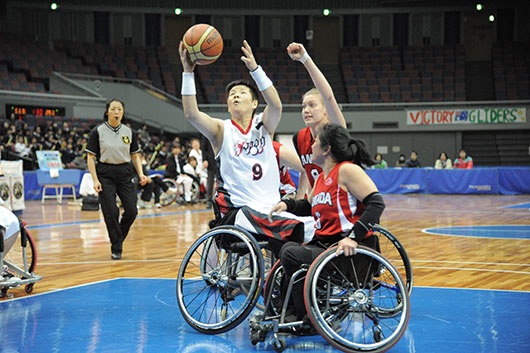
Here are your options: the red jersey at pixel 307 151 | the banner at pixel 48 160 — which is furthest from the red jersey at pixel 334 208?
the banner at pixel 48 160

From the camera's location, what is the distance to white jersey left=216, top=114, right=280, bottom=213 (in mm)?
4039

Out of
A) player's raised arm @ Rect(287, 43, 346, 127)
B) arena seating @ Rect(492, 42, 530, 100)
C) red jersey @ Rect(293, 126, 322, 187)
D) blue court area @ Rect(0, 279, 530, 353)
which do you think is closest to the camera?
blue court area @ Rect(0, 279, 530, 353)

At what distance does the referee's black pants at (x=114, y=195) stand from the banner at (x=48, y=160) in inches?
402

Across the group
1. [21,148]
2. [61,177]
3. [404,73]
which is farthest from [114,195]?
[404,73]

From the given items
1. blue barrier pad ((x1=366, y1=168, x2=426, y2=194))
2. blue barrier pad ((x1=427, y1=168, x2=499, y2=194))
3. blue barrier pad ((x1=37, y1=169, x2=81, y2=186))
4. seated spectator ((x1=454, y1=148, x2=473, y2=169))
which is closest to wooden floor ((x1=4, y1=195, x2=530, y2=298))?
blue barrier pad ((x1=37, y1=169, x2=81, y2=186))

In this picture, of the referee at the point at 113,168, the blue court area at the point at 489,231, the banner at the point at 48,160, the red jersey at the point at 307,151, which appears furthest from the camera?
the banner at the point at 48,160

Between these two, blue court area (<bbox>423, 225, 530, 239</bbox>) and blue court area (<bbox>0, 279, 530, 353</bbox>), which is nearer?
blue court area (<bbox>0, 279, 530, 353</bbox>)

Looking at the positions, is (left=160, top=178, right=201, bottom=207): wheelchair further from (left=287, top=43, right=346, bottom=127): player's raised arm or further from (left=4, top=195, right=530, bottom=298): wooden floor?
Result: (left=287, top=43, right=346, bottom=127): player's raised arm

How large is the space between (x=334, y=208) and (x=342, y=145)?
34cm

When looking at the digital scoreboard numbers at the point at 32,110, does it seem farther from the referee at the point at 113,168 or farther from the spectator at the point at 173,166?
the referee at the point at 113,168

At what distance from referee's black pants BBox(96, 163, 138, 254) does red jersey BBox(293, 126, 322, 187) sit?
9.58 feet

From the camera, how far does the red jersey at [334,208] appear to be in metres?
3.51

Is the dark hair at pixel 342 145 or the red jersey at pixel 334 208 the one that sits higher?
the dark hair at pixel 342 145

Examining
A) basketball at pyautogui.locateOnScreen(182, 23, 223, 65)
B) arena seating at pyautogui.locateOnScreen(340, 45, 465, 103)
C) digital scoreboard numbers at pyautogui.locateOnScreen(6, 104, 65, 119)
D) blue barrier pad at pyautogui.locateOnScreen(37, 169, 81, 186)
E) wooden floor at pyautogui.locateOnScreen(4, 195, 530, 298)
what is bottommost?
wooden floor at pyautogui.locateOnScreen(4, 195, 530, 298)
